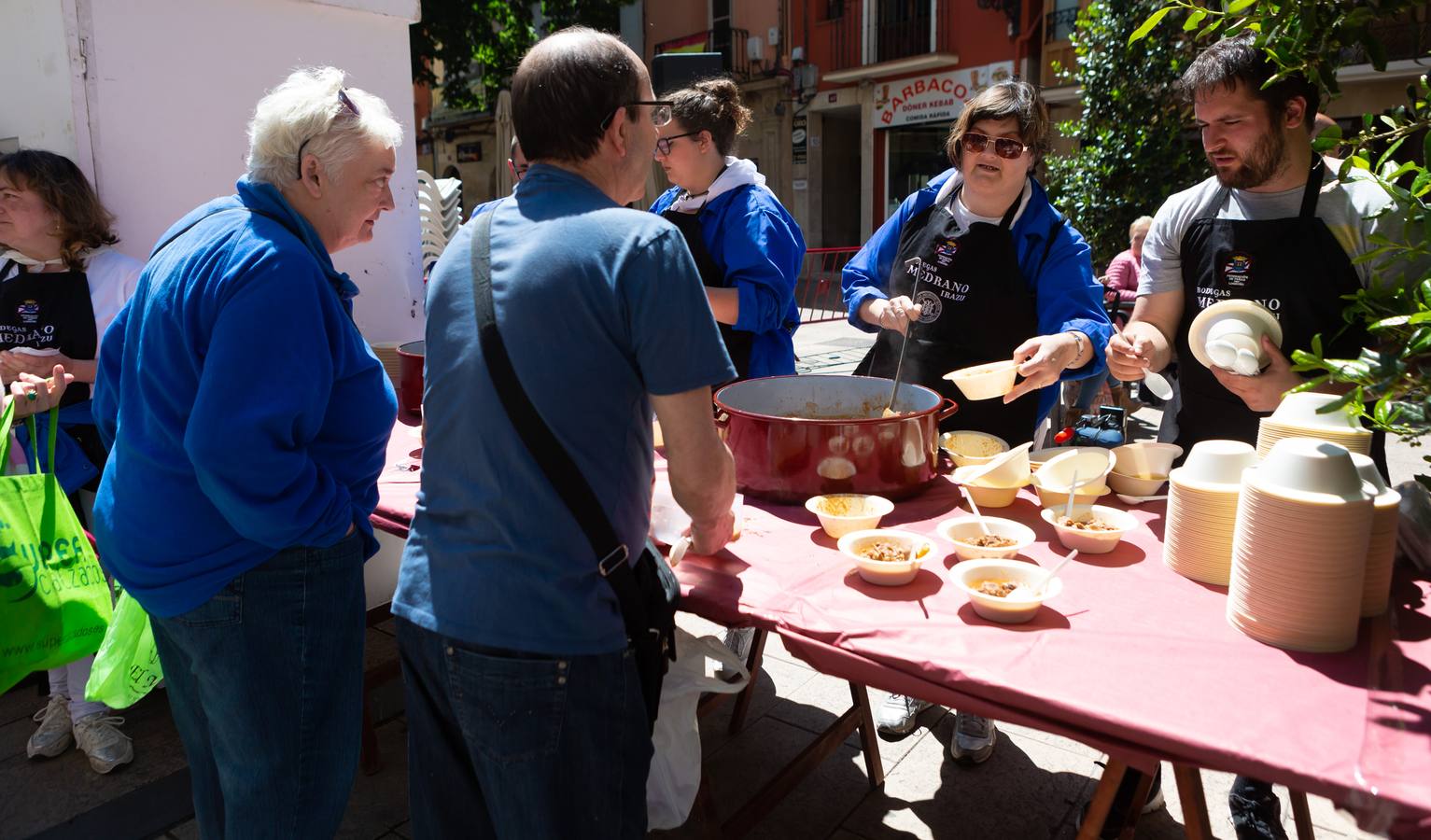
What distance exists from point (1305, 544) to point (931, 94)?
15.8 metres

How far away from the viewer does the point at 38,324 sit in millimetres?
2783

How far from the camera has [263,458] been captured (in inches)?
59.5

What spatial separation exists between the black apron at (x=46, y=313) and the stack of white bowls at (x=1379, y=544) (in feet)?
10.5

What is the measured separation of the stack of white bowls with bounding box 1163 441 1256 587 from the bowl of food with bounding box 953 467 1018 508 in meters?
0.42

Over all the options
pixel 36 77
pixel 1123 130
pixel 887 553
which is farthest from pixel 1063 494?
pixel 1123 130

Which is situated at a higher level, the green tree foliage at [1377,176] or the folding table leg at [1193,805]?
the green tree foliage at [1377,176]

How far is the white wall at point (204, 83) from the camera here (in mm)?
3084

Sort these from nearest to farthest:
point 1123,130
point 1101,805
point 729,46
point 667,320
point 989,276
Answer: point 667,320
point 1101,805
point 989,276
point 1123,130
point 729,46

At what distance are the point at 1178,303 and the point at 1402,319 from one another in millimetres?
1163

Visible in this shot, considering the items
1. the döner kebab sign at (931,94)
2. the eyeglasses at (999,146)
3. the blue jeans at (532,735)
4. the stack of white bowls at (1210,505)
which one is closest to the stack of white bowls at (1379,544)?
the stack of white bowls at (1210,505)

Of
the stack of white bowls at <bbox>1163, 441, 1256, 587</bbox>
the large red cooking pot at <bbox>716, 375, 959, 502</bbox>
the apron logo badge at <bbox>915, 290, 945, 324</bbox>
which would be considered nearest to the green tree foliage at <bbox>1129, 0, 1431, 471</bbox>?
the stack of white bowls at <bbox>1163, 441, 1256, 587</bbox>

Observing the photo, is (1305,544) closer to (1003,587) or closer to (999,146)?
(1003,587)

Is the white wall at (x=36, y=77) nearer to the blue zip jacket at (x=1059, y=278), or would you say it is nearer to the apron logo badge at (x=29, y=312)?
the apron logo badge at (x=29, y=312)

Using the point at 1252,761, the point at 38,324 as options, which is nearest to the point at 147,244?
the point at 38,324
